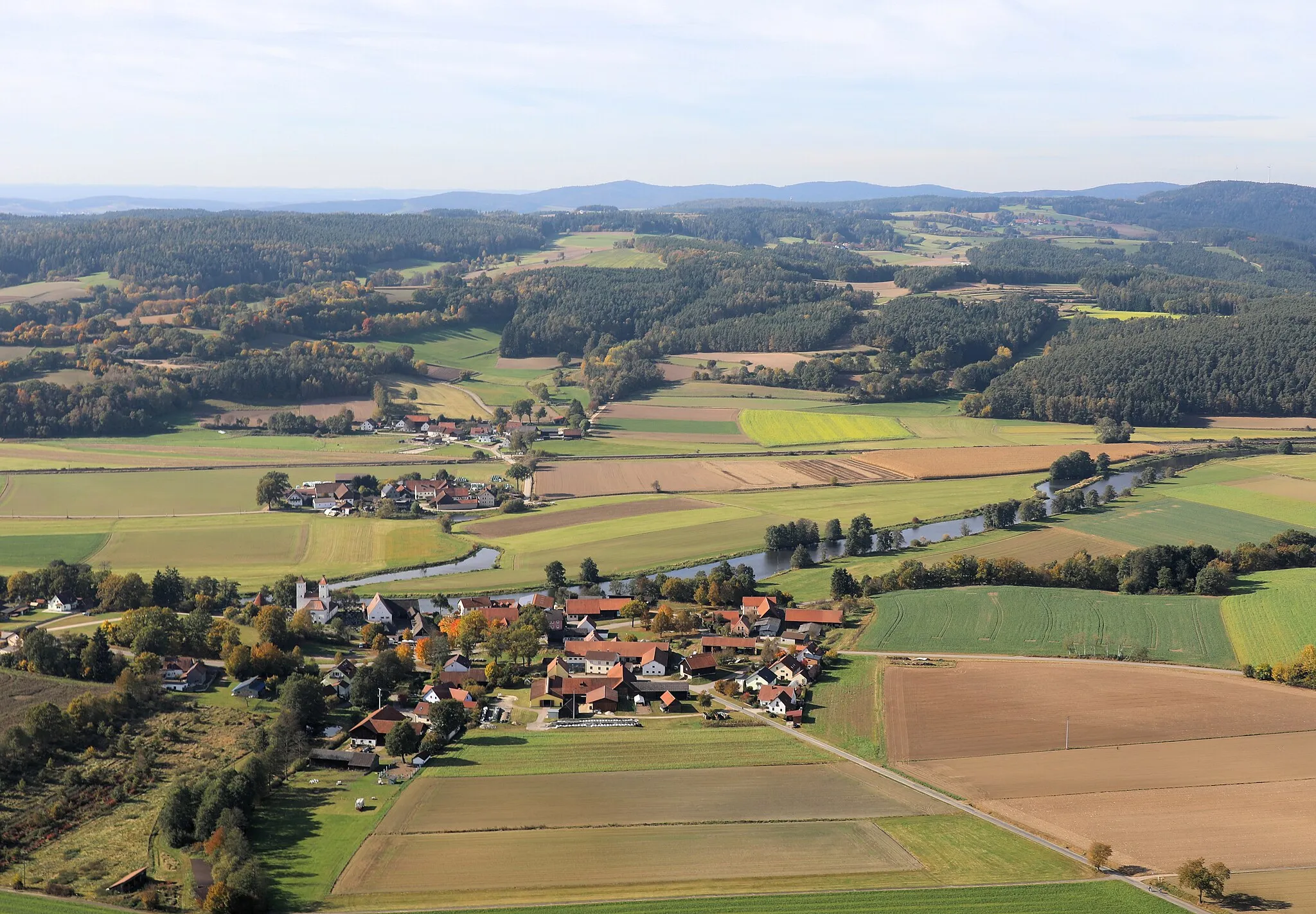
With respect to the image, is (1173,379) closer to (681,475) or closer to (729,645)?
(681,475)

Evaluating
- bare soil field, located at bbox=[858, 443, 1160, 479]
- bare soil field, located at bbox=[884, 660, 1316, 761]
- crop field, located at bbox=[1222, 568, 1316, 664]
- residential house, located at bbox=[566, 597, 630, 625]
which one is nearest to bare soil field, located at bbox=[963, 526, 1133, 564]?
crop field, located at bbox=[1222, 568, 1316, 664]

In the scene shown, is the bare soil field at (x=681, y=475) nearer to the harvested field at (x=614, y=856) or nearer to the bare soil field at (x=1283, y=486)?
the bare soil field at (x=1283, y=486)

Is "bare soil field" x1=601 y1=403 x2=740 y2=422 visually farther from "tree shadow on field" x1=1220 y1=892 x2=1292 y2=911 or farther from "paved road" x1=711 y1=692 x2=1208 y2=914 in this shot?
"tree shadow on field" x1=1220 y1=892 x2=1292 y2=911

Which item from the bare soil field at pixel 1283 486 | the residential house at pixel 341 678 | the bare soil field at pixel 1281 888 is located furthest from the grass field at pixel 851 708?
the bare soil field at pixel 1283 486

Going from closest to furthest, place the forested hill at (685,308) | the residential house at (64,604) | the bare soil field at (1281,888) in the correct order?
the bare soil field at (1281,888) < the residential house at (64,604) < the forested hill at (685,308)

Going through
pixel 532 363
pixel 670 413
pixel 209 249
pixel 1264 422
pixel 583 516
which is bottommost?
pixel 583 516

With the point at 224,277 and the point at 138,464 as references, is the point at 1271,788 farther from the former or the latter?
the point at 224,277

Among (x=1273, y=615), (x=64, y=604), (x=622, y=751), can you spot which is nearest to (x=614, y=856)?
(x=622, y=751)
